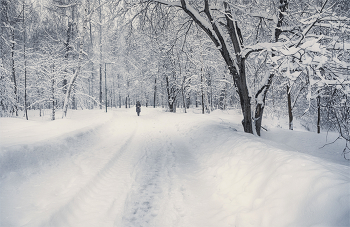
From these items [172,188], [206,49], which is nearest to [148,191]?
[172,188]

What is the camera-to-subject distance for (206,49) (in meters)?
18.0

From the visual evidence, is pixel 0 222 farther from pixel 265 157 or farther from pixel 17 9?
pixel 17 9

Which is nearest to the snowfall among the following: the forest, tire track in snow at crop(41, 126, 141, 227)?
tire track in snow at crop(41, 126, 141, 227)

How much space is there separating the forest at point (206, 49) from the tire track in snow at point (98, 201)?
4037 mm

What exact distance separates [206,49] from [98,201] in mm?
17559

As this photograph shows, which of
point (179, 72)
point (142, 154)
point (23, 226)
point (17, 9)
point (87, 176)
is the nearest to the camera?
point (23, 226)

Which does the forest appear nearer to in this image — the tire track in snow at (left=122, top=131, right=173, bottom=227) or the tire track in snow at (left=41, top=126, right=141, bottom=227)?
the tire track in snow at (left=122, top=131, right=173, bottom=227)

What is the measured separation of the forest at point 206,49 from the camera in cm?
382

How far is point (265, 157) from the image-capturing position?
149 inches

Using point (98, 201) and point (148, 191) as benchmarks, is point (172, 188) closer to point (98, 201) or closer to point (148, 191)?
point (148, 191)

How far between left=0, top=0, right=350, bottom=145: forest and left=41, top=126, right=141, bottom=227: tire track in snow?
13.2 feet

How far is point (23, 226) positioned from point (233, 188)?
11.7 ft

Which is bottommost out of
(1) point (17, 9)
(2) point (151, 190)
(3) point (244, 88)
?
(2) point (151, 190)

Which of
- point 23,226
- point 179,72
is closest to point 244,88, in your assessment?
point 23,226
